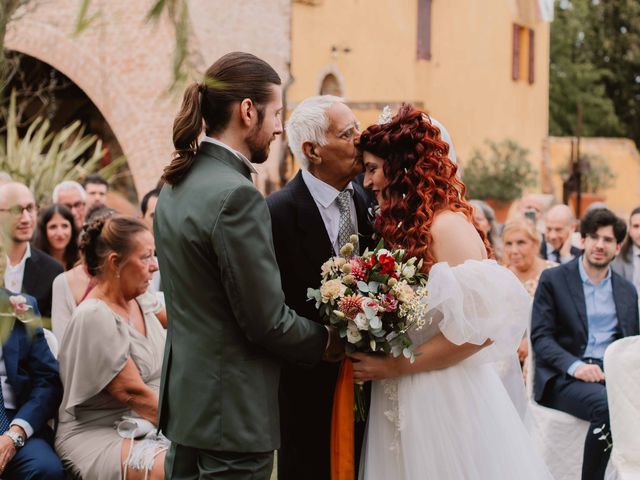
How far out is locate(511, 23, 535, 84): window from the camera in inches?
1070

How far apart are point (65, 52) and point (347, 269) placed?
1342 cm

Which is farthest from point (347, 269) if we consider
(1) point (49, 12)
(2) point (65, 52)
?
(2) point (65, 52)

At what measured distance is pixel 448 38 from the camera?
929 inches

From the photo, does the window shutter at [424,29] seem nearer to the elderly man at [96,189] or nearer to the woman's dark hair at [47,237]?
the elderly man at [96,189]

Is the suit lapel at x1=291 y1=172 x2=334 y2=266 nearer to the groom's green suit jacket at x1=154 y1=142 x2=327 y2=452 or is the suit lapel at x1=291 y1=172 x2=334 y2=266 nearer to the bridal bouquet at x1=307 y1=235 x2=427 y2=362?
the bridal bouquet at x1=307 y1=235 x2=427 y2=362

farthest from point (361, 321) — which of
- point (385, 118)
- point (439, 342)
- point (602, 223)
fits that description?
point (602, 223)

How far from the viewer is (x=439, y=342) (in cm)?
365

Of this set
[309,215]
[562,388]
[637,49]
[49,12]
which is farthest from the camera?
[637,49]

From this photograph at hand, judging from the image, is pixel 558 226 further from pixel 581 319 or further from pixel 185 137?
pixel 185 137

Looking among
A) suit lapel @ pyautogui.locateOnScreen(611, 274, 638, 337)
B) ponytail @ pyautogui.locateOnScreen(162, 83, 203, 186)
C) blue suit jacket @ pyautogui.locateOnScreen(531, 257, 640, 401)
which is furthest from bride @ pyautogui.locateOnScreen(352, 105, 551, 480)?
suit lapel @ pyautogui.locateOnScreen(611, 274, 638, 337)

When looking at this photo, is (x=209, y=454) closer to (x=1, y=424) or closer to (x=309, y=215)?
(x=309, y=215)

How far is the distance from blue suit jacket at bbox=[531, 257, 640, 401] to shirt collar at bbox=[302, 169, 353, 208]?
2882 mm

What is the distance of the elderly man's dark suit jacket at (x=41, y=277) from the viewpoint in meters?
6.23

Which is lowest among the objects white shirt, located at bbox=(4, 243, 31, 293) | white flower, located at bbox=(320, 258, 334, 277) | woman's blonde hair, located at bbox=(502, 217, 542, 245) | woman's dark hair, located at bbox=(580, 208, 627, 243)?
white shirt, located at bbox=(4, 243, 31, 293)
